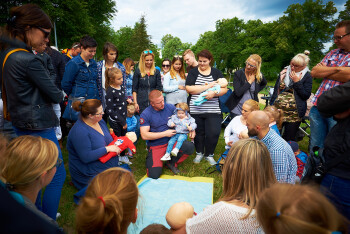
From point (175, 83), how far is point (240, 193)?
371cm

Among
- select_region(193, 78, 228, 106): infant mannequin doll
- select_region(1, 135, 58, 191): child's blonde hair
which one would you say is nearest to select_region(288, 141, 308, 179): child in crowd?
select_region(193, 78, 228, 106): infant mannequin doll

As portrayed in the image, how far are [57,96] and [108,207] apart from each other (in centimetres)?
154

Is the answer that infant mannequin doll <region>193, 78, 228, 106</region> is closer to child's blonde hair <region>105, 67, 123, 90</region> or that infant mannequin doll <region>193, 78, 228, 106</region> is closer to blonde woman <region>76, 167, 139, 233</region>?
child's blonde hair <region>105, 67, 123, 90</region>

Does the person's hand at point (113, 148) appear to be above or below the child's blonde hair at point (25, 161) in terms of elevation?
below

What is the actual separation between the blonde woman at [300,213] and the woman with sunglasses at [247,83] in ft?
12.1

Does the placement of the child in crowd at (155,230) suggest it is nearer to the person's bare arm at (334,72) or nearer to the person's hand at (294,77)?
the person's bare arm at (334,72)

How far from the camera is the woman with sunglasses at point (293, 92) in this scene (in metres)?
4.02

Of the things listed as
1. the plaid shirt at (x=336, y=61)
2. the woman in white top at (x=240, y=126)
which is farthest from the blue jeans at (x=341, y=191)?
the woman in white top at (x=240, y=126)

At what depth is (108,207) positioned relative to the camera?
111 centimetres

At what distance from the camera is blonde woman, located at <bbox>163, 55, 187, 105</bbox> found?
4929 mm

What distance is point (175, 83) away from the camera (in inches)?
195

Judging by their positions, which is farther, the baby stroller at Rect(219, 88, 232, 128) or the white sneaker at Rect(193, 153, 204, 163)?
the baby stroller at Rect(219, 88, 232, 128)

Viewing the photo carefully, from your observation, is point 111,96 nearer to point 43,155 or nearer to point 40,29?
point 40,29

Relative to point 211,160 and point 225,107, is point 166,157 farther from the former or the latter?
point 225,107
